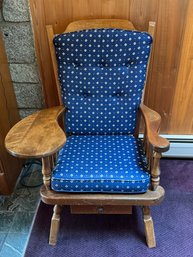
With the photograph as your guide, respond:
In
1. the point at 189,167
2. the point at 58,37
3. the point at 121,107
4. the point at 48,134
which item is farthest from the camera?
the point at 189,167

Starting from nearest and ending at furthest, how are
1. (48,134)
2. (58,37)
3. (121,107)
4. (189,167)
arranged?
(48,134)
(58,37)
(121,107)
(189,167)

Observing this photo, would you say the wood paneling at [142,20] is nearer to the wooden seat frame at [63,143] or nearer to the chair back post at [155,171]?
the wooden seat frame at [63,143]

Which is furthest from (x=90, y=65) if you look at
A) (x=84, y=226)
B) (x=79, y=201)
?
(x=84, y=226)

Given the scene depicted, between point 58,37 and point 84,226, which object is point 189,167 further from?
point 58,37

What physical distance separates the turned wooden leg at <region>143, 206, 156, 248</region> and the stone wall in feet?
3.19

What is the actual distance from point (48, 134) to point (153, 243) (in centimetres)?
79

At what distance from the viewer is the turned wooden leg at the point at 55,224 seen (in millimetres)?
1273

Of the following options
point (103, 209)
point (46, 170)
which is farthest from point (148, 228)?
point (46, 170)

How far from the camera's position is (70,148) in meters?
1.28

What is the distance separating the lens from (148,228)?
125cm

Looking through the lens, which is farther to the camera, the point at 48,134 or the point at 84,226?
the point at 84,226

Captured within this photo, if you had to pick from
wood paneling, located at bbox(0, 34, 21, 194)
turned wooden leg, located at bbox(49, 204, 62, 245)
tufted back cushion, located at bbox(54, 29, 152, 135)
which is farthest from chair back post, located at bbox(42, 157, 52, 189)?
wood paneling, located at bbox(0, 34, 21, 194)

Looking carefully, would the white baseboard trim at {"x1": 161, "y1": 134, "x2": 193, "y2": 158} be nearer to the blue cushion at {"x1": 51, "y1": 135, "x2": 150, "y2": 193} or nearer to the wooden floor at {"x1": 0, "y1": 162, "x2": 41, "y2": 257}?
the blue cushion at {"x1": 51, "y1": 135, "x2": 150, "y2": 193}

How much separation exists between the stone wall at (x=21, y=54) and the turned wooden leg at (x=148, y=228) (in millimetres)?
973
